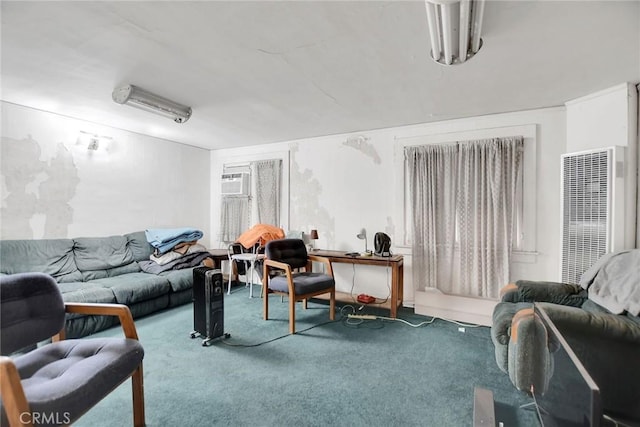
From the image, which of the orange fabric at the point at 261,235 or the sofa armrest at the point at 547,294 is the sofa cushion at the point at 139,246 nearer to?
the orange fabric at the point at 261,235

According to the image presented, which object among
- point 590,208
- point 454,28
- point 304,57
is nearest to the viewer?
point 454,28

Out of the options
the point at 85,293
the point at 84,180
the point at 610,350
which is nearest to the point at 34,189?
Result: the point at 84,180

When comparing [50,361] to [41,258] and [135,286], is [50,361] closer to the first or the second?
[135,286]

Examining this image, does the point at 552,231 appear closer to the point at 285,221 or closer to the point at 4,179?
the point at 285,221

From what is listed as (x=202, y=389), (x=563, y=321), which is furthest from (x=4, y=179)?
(x=563, y=321)

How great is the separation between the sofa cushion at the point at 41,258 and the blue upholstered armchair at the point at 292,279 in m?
2.08

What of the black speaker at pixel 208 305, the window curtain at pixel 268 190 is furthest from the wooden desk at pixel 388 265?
the black speaker at pixel 208 305

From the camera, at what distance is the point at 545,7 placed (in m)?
1.54

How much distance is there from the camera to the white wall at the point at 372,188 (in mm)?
3078

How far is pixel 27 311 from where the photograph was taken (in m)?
1.53

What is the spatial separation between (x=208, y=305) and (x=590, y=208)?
135 inches

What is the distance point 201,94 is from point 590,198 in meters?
3.57

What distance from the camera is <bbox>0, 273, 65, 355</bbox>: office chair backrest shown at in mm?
1445

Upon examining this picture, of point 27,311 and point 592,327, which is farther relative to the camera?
point 592,327
